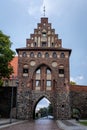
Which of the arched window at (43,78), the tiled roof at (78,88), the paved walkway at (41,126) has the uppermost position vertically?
the arched window at (43,78)

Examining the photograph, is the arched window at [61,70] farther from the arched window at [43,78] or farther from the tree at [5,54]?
the tree at [5,54]

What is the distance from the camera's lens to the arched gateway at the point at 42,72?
48916 millimetres

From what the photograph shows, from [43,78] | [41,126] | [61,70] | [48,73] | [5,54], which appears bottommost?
[41,126]

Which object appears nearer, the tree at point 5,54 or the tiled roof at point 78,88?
the tree at point 5,54

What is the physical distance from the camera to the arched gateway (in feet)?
160

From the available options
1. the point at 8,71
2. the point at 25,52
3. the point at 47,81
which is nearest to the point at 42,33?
the point at 25,52

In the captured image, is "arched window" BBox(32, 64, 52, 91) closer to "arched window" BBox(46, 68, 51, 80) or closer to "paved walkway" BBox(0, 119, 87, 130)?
"arched window" BBox(46, 68, 51, 80)

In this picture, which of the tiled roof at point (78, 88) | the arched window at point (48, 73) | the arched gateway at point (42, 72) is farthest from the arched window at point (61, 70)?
the tiled roof at point (78, 88)

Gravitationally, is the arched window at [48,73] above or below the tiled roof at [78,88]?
above

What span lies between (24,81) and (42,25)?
455 inches

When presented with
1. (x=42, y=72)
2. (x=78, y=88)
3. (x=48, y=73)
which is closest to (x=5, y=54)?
(x=42, y=72)

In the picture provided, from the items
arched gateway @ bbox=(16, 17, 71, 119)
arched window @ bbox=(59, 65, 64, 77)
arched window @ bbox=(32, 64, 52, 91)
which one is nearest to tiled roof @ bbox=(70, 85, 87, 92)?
arched gateway @ bbox=(16, 17, 71, 119)

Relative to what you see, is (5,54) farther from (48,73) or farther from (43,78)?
(48,73)

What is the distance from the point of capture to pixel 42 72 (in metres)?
50.4
